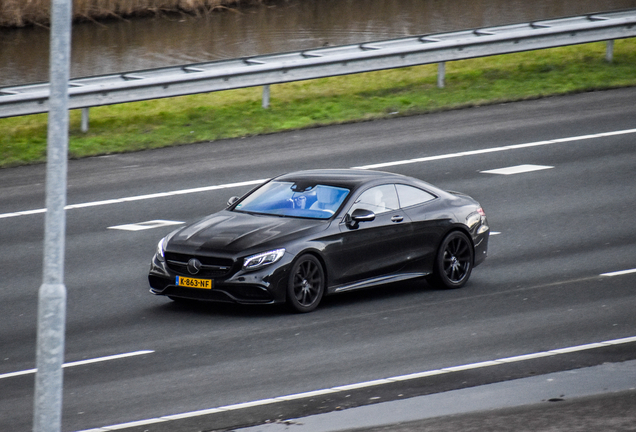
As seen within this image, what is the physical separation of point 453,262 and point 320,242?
2173 millimetres

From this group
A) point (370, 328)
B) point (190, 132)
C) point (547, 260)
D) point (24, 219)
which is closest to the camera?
point (370, 328)

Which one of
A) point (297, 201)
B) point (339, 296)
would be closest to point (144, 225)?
point (297, 201)

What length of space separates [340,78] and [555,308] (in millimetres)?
13763

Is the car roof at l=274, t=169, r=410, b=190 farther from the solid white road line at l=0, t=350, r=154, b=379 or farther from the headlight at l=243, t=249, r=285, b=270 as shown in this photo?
the solid white road line at l=0, t=350, r=154, b=379

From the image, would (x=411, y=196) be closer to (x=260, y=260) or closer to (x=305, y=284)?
(x=305, y=284)

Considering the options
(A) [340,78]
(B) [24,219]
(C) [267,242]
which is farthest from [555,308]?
(A) [340,78]

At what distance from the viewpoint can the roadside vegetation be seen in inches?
846

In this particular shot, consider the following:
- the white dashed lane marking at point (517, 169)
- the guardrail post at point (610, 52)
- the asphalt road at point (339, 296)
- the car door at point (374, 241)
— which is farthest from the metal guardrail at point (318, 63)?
the car door at point (374, 241)

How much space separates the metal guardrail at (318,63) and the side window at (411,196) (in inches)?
352

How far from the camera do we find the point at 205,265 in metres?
12.7

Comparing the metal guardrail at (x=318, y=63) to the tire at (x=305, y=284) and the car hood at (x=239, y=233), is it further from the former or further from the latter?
the tire at (x=305, y=284)

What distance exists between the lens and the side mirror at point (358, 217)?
13.4m

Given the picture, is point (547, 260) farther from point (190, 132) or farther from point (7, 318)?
point (190, 132)

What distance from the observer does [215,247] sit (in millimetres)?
12727
